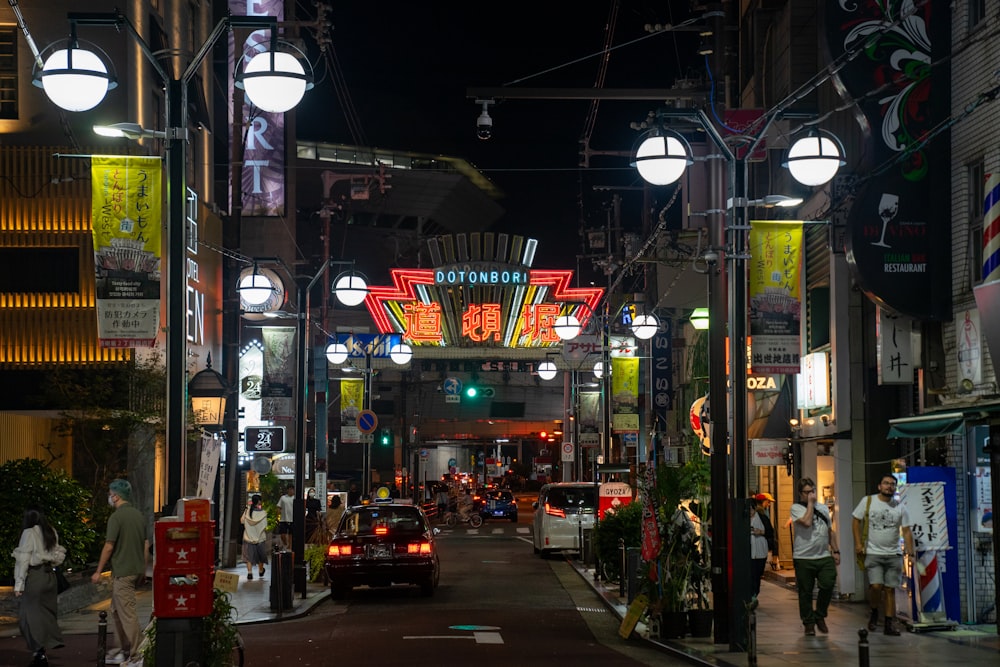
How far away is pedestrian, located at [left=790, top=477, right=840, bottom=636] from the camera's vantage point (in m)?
17.4

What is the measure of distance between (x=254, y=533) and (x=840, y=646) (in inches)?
573

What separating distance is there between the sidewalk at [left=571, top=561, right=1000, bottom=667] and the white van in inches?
594

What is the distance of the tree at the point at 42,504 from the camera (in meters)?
20.7

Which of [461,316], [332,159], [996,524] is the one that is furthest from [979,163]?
[332,159]

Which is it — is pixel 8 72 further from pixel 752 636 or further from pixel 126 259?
pixel 752 636

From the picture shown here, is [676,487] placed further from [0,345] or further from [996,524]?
[0,345]

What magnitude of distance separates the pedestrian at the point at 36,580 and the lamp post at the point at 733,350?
8.04 meters

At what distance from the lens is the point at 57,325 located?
32.9m

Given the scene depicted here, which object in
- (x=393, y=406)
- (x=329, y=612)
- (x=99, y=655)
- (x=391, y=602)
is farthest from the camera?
(x=393, y=406)

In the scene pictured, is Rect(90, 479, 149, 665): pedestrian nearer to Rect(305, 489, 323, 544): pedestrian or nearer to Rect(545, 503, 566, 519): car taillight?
Rect(305, 489, 323, 544): pedestrian

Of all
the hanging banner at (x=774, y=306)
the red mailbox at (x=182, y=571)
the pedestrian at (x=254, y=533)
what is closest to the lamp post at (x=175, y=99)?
the red mailbox at (x=182, y=571)

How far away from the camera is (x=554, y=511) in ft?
117

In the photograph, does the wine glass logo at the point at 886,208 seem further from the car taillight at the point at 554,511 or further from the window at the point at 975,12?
the car taillight at the point at 554,511

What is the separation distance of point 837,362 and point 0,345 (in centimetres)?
2105
